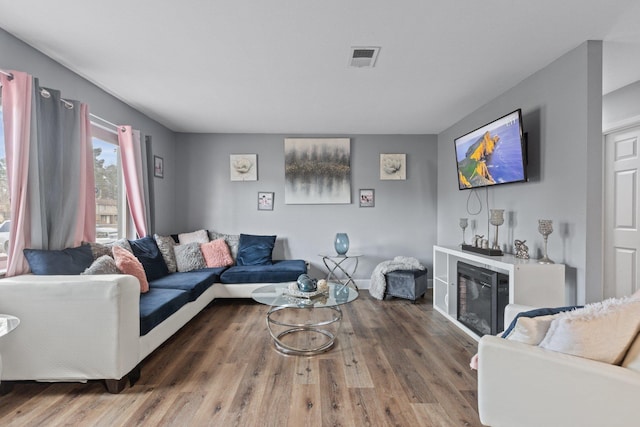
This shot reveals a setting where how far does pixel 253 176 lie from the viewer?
4.77m

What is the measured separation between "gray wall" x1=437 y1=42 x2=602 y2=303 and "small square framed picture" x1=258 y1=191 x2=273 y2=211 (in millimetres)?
3066

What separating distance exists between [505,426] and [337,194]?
3718mm

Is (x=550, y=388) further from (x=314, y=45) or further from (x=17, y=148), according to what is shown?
(x=17, y=148)

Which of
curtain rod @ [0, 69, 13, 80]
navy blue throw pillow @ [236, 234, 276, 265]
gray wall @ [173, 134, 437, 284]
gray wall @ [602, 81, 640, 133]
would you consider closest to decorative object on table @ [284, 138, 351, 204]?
gray wall @ [173, 134, 437, 284]

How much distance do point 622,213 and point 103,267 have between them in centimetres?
476

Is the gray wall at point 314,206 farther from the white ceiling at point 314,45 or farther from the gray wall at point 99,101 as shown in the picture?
the white ceiling at point 314,45

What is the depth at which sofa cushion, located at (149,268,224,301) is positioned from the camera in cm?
311

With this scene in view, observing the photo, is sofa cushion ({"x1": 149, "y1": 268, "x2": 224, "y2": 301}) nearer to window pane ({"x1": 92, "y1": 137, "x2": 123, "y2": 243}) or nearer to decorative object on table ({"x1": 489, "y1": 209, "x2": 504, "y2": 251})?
window pane ({"x1": 92, "y1": 137, "x2": 123, "y2": 243})

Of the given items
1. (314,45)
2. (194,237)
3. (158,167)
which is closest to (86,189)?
(158,167)

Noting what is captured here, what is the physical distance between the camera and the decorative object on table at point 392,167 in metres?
4.84

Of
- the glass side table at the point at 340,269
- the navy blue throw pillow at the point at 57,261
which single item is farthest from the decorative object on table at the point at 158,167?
the glass side table at the point at 340,269

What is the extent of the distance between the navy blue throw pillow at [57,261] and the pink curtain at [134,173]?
116 centimetres

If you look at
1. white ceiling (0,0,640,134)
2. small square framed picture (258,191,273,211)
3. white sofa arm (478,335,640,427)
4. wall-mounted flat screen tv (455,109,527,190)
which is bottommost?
white sofa arm (478,335,640,427)

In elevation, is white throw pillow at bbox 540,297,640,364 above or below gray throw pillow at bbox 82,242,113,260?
below
